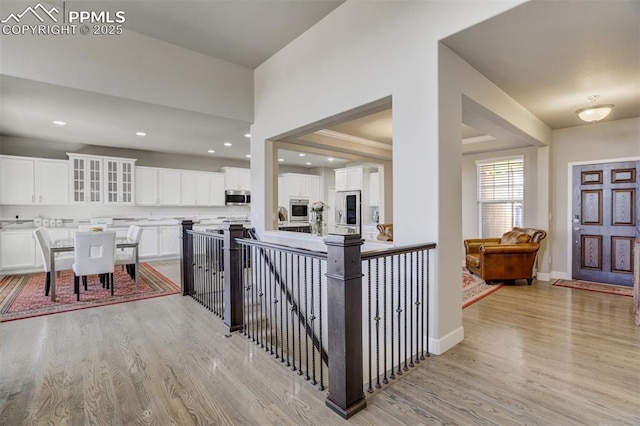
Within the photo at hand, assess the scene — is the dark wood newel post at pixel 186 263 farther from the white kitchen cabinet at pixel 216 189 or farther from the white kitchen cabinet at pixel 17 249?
the white kitchen cabinet at pixel 216 189

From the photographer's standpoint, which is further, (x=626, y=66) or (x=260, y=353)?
(x=626, y=66)

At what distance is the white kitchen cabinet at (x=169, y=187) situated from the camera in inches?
302

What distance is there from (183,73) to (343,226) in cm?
606

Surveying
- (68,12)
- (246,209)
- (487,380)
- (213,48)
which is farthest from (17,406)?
(246,209)

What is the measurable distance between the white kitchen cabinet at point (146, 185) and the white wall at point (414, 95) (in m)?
5.70

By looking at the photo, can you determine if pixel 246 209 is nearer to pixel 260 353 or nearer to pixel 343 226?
pixel 343 226

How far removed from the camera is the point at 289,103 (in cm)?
429

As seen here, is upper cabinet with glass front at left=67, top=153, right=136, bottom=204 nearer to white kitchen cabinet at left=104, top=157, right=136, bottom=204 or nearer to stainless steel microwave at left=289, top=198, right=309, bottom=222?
white kitchen cabinet at left=104, top=157, right=136, bottom=204

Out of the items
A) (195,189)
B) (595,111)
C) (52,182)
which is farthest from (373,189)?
(52,182)

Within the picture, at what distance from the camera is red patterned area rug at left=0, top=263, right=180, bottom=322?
378cm

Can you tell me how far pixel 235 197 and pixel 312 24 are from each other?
19.1 ft

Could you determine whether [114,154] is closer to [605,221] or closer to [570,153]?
[570,153]

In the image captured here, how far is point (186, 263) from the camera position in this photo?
4426 mm

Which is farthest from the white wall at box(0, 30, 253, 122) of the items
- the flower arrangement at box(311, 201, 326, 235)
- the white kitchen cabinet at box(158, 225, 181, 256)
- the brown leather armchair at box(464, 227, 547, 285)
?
the brown leather armchair at box(464, 227, 547, 285)
